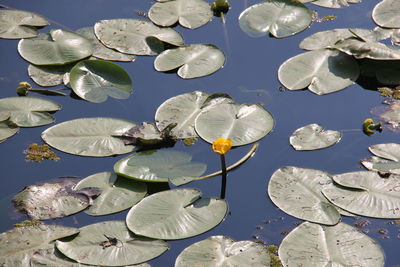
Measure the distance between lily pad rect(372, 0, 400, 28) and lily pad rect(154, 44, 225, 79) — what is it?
111 centimetres

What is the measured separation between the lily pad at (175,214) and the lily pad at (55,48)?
1.33 metres

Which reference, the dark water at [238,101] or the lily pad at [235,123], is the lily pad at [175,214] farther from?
the lily pad at [235,123]

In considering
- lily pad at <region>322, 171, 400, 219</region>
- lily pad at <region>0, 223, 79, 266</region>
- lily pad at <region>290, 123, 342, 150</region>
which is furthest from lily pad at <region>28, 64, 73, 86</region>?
lily pad at <region>322, 171, 400, 219</region>

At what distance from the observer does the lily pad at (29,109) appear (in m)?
3.07

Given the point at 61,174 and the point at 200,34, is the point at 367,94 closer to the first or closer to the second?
the point at 200,34

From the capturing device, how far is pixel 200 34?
12.5 feet

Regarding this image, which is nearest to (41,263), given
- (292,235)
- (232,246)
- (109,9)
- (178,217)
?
(178,217)

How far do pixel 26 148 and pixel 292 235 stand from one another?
55.3 inches

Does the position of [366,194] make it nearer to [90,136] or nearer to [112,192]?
[112,192]

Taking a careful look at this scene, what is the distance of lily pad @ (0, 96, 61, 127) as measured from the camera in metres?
3.07

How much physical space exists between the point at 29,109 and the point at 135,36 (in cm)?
90

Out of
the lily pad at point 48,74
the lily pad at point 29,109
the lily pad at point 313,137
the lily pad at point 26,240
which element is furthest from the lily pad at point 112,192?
the lily pad at point 48,74

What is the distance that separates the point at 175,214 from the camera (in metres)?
2.46

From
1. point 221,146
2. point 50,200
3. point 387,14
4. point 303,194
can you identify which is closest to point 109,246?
point 50,200
